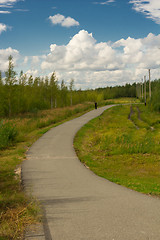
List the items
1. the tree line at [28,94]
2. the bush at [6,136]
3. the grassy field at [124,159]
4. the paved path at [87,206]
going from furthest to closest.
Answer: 1. the tree line at [28,94]
2. the bush at [6,136]
3. the grassy field at [124,159]
4. the paved path at [87,206]

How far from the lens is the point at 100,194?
19.5 feet

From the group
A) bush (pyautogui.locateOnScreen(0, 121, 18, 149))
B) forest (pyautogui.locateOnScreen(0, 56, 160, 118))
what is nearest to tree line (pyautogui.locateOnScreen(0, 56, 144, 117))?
forest (pyautogui.locateOnScreen(0, 56, 160, 118))

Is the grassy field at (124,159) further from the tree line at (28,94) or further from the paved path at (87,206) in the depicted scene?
the tree line at (28,94)

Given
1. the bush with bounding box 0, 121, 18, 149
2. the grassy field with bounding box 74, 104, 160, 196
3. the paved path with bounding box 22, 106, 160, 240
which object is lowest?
the grassy field with bounding box 74, 104, 160, 196

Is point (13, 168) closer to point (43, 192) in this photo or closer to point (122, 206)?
point (43, 192)

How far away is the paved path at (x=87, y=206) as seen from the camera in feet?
12.9

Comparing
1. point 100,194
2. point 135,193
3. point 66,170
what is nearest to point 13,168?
point 66,170

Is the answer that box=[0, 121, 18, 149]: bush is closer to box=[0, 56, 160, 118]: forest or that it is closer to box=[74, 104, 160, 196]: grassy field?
box=[74, 104, 160, 196]: grassy field

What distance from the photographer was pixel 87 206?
16.7 ft

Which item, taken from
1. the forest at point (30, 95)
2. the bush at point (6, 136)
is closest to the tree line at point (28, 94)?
the forest at point (30, 95)

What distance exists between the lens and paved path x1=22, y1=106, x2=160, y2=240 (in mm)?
3918

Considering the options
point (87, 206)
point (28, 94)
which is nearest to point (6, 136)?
point (87, 206)

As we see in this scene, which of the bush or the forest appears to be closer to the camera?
the bush

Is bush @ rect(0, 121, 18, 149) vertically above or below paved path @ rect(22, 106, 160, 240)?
above
